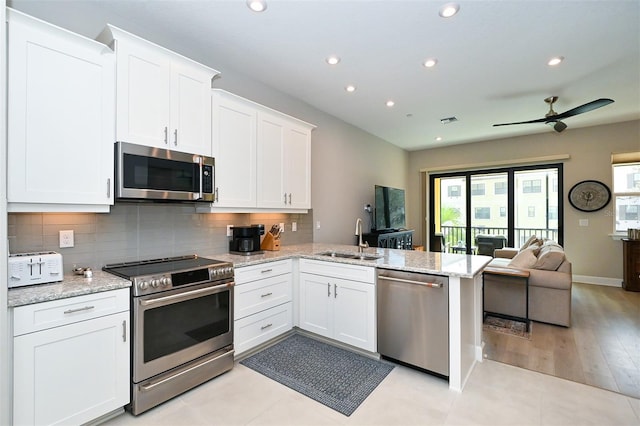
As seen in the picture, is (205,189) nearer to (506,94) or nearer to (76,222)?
(76,222)

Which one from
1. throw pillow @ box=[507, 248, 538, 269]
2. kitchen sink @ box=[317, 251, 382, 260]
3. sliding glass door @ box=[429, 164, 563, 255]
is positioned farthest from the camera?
sliding glass door @ box=[429, 164, 563, 255]

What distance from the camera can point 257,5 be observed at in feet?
7.39

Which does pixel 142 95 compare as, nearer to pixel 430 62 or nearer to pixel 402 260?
pixel 402 260

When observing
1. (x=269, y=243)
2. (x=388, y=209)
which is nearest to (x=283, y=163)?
(x=269, y=243)

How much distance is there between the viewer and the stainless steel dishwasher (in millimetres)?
2281

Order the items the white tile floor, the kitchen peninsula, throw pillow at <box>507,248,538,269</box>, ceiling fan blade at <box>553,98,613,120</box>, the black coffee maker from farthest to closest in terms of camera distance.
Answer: throw pillow at <box>507,248,538,269</box>, ceiling fan blade at <box>553,98,613,120</box>, the black coffee maker, the kitchen peninsula, the white tile floor

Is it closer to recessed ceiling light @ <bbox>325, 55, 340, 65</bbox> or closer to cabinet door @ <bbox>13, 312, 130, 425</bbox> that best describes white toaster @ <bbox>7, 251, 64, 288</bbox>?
cabinet door @ <bbox>13, 312, 130, 425</bbox>

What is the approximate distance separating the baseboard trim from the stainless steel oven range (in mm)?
6380

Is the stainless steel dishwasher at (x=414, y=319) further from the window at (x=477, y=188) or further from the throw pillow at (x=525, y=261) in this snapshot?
the window at (x=477, y=188)

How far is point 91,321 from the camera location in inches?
69.2

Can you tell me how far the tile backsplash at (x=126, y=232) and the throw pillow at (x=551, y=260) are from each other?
11.7ft

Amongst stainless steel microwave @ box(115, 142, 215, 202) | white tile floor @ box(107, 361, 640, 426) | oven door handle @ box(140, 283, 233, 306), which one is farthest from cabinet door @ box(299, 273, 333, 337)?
stainless steel microwave @ box(115, 142, 215, 202)

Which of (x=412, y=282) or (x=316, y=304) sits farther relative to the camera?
(x=316, y=304)

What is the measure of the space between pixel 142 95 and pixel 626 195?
24.3 ft
